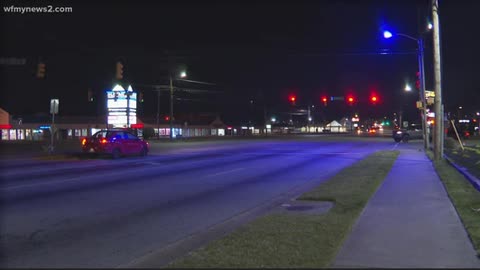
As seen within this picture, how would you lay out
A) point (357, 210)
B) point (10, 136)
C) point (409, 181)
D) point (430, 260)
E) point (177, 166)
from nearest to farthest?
1. point (430, 260)
2. point (357, 210)
3. point (409, 181)
4. point (177, 166)
5. point (10, 136)

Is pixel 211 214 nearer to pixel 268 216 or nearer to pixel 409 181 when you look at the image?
pixel 268 216

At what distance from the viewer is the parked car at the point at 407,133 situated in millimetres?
49719

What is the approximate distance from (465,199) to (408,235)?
3.76m

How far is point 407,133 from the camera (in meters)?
51.1

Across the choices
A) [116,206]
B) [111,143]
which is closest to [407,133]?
[111,143]

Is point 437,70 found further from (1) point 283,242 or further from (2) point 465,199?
(1) point 283,242

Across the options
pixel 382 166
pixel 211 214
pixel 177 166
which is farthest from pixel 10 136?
pixel 211 214

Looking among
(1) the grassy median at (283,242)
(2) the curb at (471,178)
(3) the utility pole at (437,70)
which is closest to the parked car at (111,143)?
(3) the utility pole at (437,70)

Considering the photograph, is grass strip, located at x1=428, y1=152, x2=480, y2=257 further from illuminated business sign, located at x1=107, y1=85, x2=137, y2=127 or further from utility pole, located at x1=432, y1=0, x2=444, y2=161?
illuminated business sign, located at x1=107, y1=85, x2=137, y2=127

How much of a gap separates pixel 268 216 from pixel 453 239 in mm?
3024

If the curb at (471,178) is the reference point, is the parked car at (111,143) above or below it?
above

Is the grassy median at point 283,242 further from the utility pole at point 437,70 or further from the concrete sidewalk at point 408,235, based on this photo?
the utility pole at point 437,70

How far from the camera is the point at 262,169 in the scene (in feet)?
62.4

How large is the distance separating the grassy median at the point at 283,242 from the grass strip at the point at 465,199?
174cm
